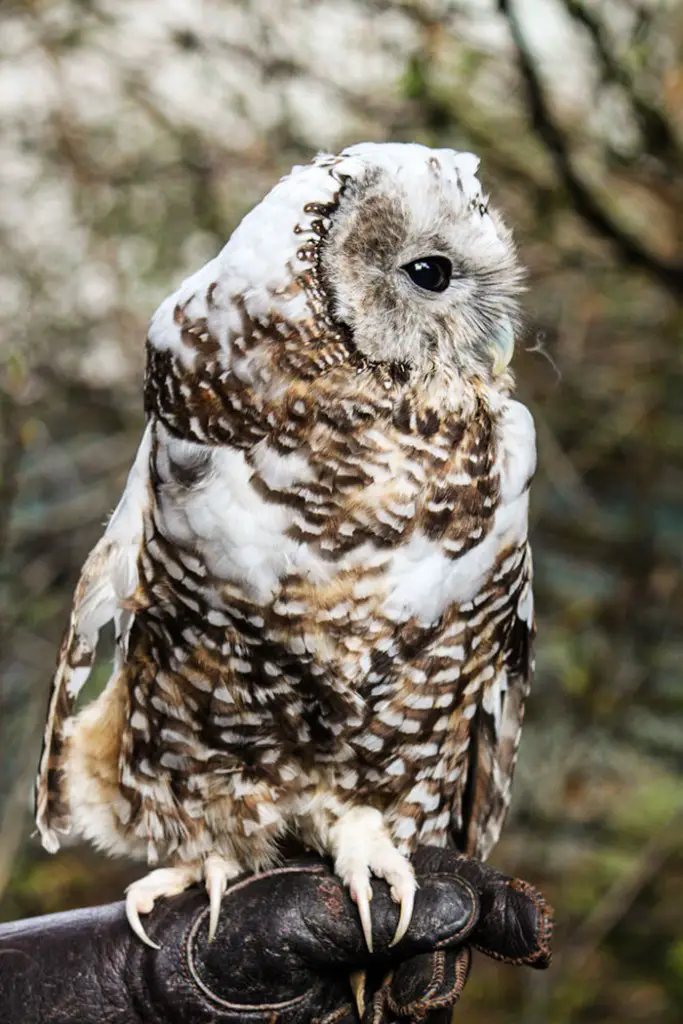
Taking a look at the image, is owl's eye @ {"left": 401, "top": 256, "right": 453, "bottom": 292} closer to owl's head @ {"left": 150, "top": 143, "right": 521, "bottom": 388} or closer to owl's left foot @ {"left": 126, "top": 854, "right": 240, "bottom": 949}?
owl's head @ {"left": 150, "top": 143, "right": 521, "bottom": 388}

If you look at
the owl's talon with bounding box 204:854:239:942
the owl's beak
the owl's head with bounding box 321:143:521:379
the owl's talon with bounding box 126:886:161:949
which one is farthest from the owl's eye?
the owl's talon with bounding box 126:886:161:949

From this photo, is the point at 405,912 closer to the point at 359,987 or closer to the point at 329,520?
the point at 359,987

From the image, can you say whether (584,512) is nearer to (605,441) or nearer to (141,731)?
(605,441)

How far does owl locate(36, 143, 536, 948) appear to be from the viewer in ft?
5.48

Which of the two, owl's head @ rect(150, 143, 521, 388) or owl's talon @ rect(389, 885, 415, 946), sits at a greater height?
owl's head @ rect(150, 143, 521, 388)

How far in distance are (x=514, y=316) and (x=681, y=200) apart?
6.66ft

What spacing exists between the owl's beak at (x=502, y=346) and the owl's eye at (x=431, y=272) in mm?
125

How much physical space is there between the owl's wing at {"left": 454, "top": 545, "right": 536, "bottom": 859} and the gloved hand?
251mm

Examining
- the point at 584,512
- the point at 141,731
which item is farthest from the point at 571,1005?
the point at 141,731

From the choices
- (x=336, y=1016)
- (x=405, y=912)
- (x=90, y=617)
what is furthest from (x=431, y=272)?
(x=336, y=1016)

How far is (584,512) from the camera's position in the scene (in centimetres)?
420

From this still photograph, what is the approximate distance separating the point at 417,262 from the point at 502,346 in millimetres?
213

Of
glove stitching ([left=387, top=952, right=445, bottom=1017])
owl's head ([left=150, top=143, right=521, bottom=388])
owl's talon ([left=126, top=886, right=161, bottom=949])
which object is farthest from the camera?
owl's talon ([left=126, top=886, right=161, bottom=949])

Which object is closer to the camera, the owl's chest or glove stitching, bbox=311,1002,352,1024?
the owl's chest
